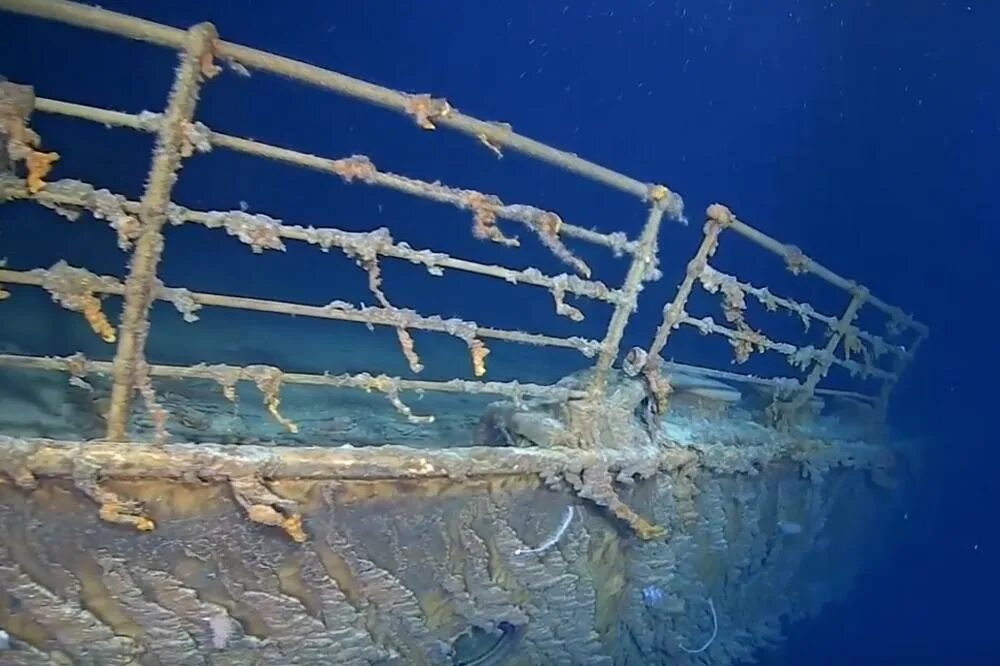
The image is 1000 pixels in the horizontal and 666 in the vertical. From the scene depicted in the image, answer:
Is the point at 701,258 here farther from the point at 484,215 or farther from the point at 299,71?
the point at 299,71

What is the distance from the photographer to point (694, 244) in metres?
19.7

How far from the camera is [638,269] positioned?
10.5 ft

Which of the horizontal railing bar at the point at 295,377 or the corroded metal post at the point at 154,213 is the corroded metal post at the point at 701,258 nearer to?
the horizontal railing bar at the point at 295,377

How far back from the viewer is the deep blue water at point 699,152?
9516 mm

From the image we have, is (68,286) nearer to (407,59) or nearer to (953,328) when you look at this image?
(953,328)

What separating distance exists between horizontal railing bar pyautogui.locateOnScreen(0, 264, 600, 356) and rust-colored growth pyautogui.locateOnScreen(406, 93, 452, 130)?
60 cm

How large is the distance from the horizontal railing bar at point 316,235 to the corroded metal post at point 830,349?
224 cm

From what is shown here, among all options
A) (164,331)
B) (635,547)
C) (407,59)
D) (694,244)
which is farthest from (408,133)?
(635,547)

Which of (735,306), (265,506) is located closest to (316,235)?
(265,506)

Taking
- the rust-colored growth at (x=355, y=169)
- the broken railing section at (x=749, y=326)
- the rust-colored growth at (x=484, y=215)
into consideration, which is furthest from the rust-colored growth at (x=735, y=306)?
the rust-colored growth at (x=355, y=169)

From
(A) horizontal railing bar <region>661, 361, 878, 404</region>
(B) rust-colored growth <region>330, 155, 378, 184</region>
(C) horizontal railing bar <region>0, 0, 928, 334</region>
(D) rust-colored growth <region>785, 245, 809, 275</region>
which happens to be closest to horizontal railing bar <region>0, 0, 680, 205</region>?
(C) horizontal railing bar <region>0, 0, 928, 334</region>

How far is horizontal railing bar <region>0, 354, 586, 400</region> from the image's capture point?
221cm

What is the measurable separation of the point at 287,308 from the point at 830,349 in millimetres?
3603

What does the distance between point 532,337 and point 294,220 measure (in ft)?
43.0
